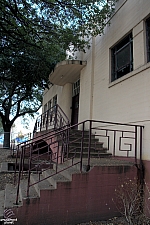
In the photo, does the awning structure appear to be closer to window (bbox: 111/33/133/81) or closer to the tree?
the tree

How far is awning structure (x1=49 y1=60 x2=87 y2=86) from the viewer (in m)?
8.09

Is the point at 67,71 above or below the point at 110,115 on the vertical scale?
above

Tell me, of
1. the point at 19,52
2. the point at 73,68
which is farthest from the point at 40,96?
the point at 73,68

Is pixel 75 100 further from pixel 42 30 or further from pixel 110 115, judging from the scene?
pixel 110 115

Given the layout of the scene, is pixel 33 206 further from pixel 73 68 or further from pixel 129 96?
pixel 73 68

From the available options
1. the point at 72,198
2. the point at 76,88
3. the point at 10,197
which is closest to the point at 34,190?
the point at 10,197

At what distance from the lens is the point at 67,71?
8828 millimetres

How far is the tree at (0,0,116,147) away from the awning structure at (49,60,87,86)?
2.33 feet

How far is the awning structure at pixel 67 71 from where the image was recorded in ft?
26.6

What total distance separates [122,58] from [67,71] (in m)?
3.40

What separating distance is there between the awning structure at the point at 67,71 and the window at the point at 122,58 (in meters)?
2.00

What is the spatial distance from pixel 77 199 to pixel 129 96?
9.74 ft

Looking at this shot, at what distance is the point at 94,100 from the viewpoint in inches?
288

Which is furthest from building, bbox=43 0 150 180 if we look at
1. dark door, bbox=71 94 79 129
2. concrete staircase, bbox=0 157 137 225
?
dark door, bbox=71 94 79 129
